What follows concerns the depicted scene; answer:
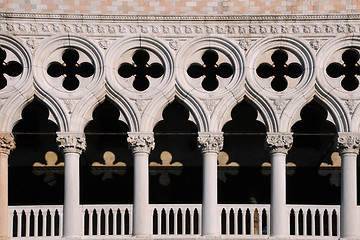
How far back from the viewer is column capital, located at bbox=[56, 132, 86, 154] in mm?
29625

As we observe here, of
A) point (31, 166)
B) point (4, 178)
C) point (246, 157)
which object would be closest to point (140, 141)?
point (4, 178)

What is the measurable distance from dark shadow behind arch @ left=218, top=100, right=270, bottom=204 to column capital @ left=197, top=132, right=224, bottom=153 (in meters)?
3.07

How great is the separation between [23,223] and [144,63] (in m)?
4.22

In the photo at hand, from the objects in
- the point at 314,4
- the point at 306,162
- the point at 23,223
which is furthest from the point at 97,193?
the point at 314,4

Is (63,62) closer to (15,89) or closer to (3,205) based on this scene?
(15,89)

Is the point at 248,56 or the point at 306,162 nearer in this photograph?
the point at 248,56

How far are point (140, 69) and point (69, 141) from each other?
217 centimetres

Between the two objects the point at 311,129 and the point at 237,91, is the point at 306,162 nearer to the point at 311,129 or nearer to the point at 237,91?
the point at 311,129

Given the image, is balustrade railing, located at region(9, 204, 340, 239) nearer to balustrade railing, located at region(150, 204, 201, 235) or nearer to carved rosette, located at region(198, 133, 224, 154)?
balustrade railing, located at region(150, 204, 201, 235)

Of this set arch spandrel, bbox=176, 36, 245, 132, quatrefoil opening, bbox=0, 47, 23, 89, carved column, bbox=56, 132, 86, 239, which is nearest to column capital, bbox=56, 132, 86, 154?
carved column, bbox=56, 132, 86, 239

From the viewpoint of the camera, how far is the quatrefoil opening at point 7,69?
98.8ft

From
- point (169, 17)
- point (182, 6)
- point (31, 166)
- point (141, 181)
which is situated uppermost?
point (182, 6)

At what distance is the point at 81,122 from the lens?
29.7 m

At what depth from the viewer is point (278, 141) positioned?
29.6 meters
